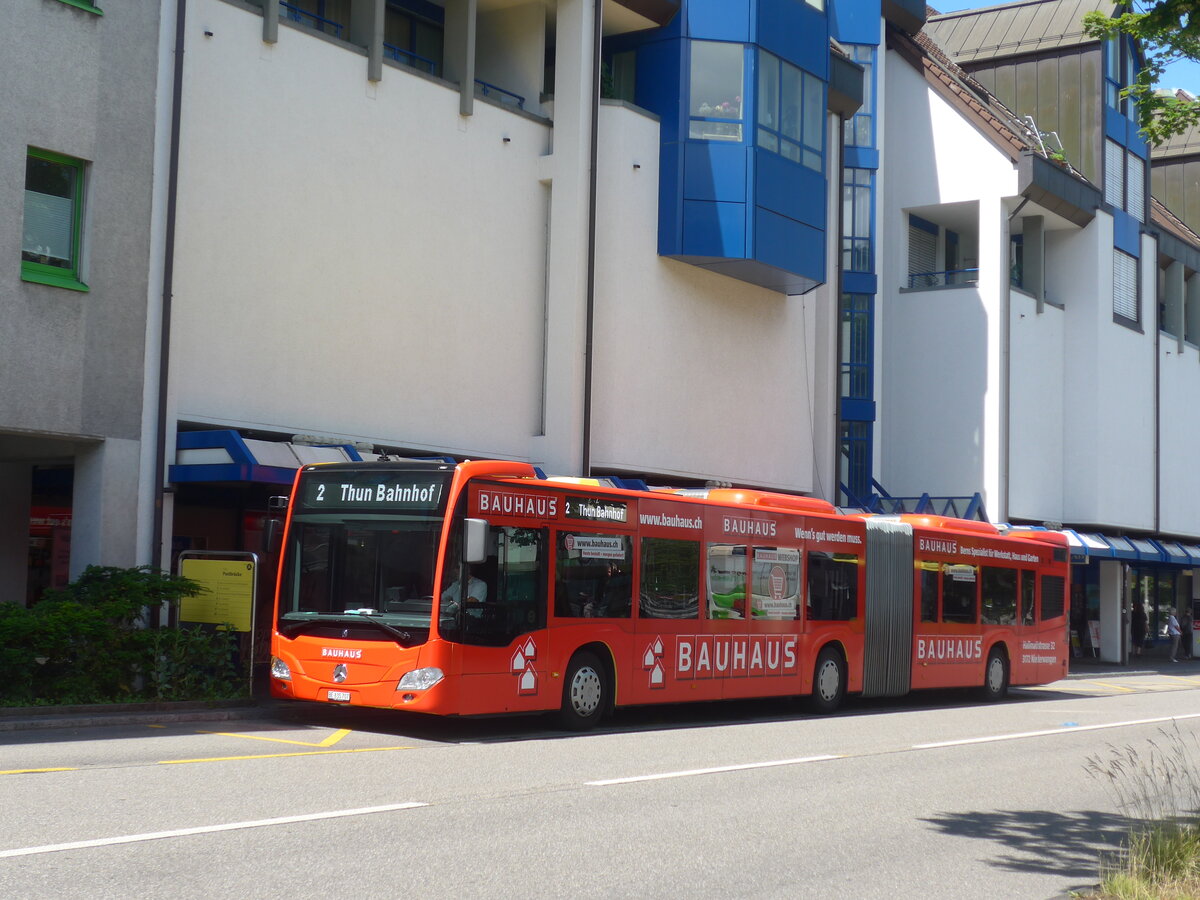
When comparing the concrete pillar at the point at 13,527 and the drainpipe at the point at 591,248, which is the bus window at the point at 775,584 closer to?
the drainpipe at the point at 591,248

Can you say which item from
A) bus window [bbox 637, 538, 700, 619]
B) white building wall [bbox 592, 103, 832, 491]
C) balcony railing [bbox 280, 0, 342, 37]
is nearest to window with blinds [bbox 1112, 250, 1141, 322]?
white building wall [bbox 592, 103, 832, 491]

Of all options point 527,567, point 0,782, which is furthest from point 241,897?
point 527,567

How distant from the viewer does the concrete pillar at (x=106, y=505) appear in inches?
688

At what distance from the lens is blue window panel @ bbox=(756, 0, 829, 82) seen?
2683 cm

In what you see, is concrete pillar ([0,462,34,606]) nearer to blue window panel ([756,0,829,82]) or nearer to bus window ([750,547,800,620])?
bus window ([750,547,800,620])

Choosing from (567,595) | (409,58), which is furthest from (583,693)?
(409,58)

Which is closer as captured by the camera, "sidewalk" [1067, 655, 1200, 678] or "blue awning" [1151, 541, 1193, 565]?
"sidewalk" [1067, 655, 1200, 678]

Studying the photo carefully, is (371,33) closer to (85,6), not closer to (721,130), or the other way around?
(85,6)

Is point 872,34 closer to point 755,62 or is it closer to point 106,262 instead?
point 755,62

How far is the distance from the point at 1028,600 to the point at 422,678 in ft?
49.6

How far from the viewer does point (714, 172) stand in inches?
1035

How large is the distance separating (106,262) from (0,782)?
30.2 ft

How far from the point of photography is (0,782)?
9867 millimetres

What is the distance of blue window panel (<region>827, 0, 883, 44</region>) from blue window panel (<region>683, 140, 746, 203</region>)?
41.5ft
